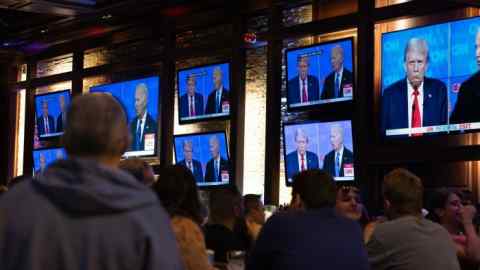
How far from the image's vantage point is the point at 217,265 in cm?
338

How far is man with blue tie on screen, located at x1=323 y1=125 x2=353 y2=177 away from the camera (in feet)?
22.6

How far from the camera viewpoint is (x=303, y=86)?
7.30 m

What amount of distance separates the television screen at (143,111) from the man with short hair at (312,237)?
6.42 metres

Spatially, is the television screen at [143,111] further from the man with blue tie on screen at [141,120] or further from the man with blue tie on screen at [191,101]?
the man with blue tie on screen at [191,101]

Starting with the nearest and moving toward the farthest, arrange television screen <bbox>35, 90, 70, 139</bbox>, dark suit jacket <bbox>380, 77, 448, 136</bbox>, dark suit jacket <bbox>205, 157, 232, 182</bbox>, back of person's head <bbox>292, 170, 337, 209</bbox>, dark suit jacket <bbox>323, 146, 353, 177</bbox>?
back of person's head <bbox>292, 170, 337, 209</bbox>
dark suit jacket <bbox>380, 77, 448, 136</bbox>
dark suit jacket <bbox>323, 146, 353, 177</bbox>
dark suit jacket <bbox>205, 157, 232, 182</bbox>
television screen <bbox>35, 90, 70, 139</bbox>

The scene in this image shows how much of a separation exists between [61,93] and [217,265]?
7.27 metres

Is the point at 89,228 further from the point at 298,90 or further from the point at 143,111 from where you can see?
the point at 143,111

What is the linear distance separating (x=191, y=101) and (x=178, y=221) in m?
5.99

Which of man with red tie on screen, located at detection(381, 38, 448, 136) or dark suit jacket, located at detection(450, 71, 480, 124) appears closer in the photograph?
dark suit jacket, located at detection(450, 71, 480, 124)

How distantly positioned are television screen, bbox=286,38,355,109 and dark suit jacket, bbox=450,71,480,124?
1.11 m

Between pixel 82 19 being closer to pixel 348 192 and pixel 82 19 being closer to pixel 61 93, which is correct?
pixel 61 93

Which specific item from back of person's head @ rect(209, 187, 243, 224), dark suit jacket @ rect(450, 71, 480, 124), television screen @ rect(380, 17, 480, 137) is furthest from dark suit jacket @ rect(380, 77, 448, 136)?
back of person's head @ rect(209, 187, 243, 224)

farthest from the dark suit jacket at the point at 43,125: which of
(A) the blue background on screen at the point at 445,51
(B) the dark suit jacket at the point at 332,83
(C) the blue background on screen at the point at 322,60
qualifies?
(A) the blue background on screen at the point at 445,51

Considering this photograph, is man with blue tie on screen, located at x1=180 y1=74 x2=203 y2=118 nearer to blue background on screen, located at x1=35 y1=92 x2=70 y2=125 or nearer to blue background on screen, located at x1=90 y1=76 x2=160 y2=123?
blue background on screen, located at x1=90 y1=76 x2=160 y2=123
